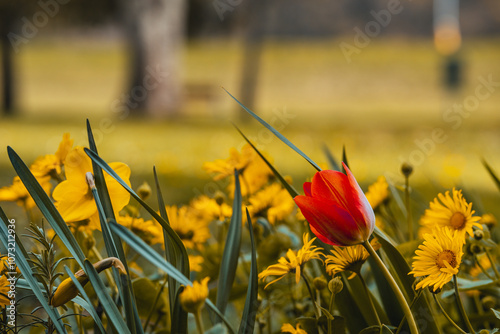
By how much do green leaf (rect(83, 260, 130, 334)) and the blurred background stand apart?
0.30 meters

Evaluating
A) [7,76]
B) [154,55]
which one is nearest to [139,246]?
[154,55]

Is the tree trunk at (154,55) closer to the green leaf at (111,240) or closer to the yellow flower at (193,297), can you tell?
the green leaf at (111,240)

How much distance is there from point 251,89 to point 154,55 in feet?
8.09

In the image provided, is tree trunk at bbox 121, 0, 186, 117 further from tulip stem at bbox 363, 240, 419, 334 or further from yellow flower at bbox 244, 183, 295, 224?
tulip stem at bbox 363, 240, 419, 334

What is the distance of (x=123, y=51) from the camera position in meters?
23.7

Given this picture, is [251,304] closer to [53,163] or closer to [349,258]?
[349,258]

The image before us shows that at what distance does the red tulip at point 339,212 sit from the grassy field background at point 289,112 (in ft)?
1.00

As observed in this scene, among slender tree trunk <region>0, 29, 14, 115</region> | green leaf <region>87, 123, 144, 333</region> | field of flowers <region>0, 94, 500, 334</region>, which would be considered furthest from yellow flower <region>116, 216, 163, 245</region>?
slender tree trunk <region>0, 29, 14, 115</region>

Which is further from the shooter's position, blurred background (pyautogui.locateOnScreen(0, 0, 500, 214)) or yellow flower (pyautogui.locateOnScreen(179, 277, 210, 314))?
blurred background (pyautogui.locateOnScreen(0, 0, 500, 214))

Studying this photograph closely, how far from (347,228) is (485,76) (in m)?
19.5

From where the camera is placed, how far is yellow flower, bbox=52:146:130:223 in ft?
1.75

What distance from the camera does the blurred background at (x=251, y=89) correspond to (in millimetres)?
4242

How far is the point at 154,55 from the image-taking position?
747 centimetres

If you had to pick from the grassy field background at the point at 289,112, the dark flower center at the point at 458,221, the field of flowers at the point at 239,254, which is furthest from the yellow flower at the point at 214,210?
the dark flower center at the point at 458,221
